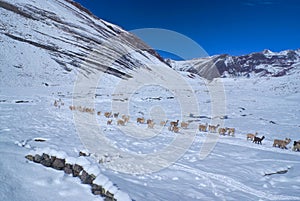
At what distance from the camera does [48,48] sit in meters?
60.9

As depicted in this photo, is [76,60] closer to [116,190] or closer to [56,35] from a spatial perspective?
[56,35]

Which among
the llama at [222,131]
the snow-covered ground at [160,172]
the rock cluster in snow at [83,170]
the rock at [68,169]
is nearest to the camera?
the rock cluster in snow at [83,170]

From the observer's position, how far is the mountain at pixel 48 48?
46.0 meters

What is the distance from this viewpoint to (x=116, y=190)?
5.21 meters

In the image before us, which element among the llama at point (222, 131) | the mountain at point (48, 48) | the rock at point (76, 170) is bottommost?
the rock at point (76, 170)

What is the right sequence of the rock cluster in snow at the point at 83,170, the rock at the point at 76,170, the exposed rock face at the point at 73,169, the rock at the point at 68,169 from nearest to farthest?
the rock cluster in snow at the point at 83,170 → the exposed rock face at the point at 73,169 → the rock at the point at 76,170 → the rock at the point at 68,169

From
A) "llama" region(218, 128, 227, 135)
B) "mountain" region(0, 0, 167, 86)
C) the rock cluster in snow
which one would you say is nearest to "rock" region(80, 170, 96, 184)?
the rock cluster in snow

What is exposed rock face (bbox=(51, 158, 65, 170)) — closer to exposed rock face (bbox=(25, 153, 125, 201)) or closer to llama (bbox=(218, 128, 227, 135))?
exposed rock face (bbox=(25, 153, 125, 201))

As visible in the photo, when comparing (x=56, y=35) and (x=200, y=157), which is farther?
(x=56, y=35)

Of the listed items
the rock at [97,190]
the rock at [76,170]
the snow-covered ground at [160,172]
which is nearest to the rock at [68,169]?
the rock at [76,170]

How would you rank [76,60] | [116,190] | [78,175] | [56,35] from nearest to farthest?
[116,190] → [78,175] → [76,60] → [56,35]

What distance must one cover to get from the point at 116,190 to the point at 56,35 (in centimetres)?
7718

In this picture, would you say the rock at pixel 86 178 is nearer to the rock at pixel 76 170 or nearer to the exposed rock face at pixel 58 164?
the rock at pixel 76 170

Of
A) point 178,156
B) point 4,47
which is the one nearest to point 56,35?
point 4,47
